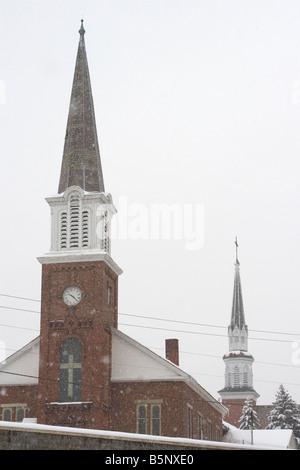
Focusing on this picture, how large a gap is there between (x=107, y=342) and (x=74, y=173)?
371 inches

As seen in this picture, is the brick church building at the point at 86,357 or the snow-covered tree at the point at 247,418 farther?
the snow-covered tree at the point at 247,418

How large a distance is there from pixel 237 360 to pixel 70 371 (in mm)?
74016

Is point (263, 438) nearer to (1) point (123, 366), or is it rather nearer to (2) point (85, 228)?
(1) point (123, 366)

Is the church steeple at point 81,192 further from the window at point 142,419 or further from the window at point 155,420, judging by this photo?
the window at point 155,420

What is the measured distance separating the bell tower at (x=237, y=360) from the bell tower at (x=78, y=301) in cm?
6868

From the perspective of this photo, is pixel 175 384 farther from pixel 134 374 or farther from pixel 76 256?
pixel 76 256

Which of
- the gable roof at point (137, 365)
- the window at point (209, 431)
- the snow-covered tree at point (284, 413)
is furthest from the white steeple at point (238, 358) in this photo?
the gable roof at point (137, 365)

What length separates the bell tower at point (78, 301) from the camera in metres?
45.1

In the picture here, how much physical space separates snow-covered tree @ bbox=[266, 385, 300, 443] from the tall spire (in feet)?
150

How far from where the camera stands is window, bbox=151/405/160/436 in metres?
45.8

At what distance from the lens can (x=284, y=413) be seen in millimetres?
89250

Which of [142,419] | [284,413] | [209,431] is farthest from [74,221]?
[284,413]

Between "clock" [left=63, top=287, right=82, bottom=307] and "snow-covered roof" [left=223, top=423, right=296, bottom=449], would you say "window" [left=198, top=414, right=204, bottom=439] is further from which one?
"snow-covered roof" [left=223, top=423, right=296, bottom=449]

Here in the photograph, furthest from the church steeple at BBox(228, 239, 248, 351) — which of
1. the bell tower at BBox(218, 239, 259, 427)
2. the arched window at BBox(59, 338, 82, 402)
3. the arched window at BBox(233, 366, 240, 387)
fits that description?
the arched window at BBox(59, 338, 82, 402)
